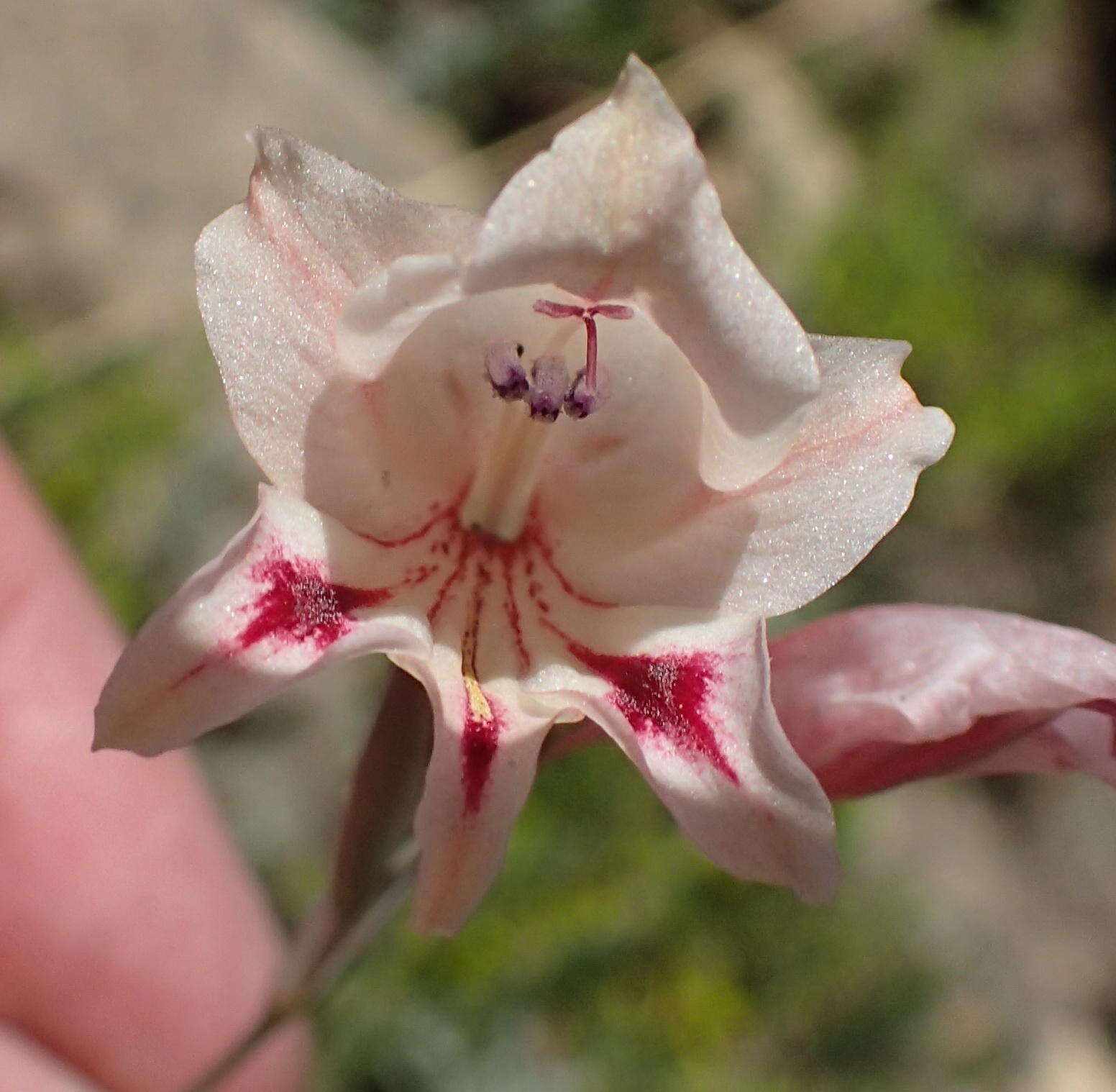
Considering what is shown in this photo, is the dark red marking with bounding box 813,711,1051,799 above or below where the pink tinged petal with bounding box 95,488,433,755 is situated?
below

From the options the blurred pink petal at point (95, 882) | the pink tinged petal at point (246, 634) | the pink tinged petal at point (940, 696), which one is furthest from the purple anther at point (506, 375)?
the blurred pink petal at point (95, 882)

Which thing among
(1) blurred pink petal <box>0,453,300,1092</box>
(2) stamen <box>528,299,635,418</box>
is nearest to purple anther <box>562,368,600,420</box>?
(2) stamen <box>528,299,635,418</box>

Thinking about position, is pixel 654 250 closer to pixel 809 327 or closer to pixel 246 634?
pixel 246 634

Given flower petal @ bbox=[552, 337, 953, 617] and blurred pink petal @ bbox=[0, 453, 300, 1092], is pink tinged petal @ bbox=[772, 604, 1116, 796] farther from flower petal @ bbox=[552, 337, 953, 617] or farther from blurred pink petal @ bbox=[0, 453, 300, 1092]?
blurred pink petal @ bbox=[0, 453, 300, 1092]

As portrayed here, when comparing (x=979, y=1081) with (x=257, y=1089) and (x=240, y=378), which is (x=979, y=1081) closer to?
(x=257, y=1089)

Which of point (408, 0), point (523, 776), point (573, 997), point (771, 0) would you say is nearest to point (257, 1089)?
point (573, 997)

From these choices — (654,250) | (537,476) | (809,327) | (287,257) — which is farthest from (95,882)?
(809,327)
